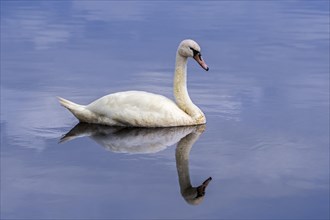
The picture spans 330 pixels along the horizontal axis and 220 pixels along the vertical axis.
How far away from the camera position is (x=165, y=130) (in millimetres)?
11906

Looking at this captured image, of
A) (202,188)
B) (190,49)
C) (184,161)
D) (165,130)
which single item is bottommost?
(165,130)

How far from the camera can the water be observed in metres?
9.34

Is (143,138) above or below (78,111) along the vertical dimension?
below

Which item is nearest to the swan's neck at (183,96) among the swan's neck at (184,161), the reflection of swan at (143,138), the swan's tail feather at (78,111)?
the reflection of swan at (143,138)

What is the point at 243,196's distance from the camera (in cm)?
949

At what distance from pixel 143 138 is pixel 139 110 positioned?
19.6 inches

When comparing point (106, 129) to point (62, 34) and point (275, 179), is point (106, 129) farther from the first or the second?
point (62, 34)

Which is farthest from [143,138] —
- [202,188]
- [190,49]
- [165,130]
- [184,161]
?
[202,188]

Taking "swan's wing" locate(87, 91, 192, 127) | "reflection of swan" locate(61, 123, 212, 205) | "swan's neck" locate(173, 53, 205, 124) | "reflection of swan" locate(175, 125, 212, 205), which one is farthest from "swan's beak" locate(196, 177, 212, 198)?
"swan's neck" locate(173, 53, 205, 124)

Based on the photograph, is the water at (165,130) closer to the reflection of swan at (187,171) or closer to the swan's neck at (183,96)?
the reflection of swan at (187,171)

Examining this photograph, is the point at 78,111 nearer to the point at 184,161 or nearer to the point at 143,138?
the point at 143,138

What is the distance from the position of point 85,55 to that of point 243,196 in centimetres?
828

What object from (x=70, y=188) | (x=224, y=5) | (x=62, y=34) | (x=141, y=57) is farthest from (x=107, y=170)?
(x=224, y=5)

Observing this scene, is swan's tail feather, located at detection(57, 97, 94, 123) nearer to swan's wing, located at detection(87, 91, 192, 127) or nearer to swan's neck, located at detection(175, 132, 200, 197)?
swan's wing, located at detection(87, 91, 192, 127)
